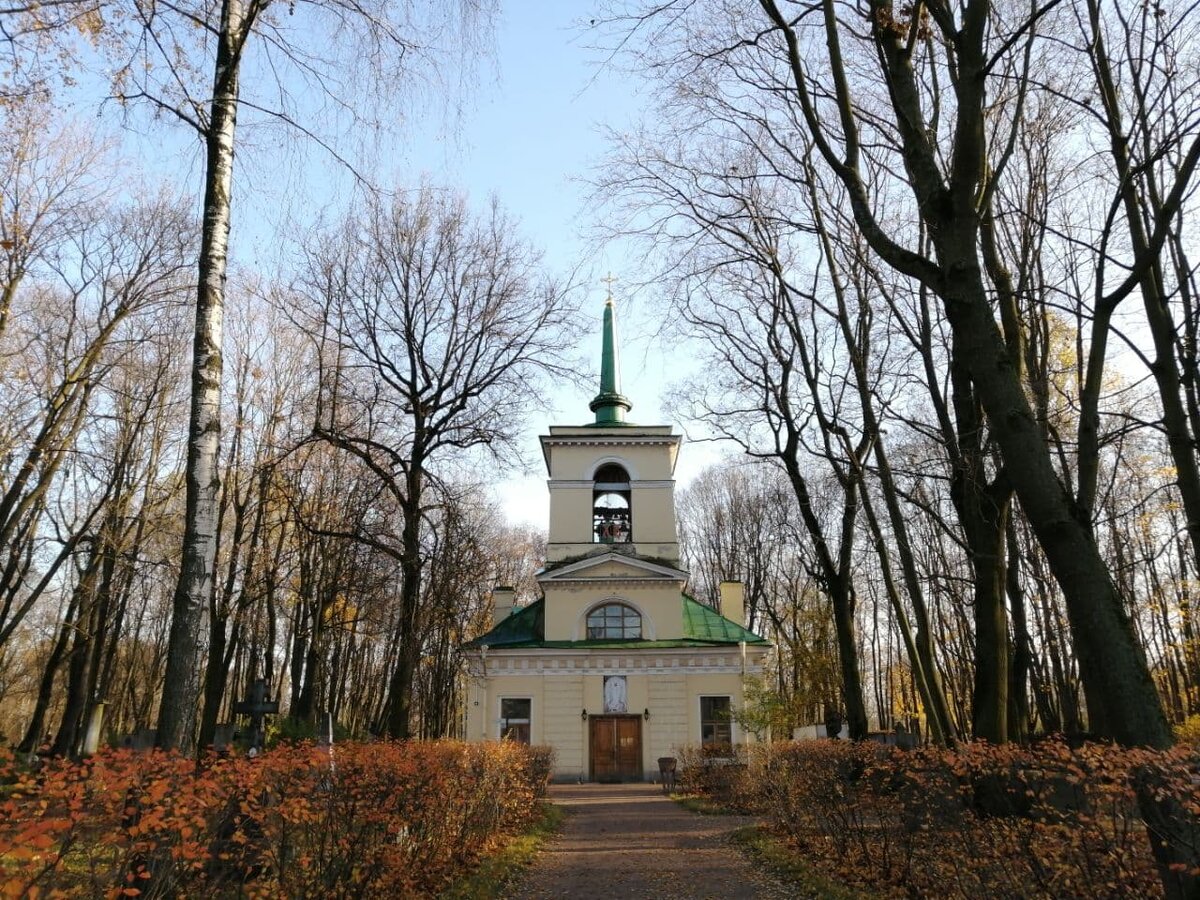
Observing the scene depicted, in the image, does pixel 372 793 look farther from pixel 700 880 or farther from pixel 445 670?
pixel 445 670

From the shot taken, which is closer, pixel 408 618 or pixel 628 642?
pixel 408 618

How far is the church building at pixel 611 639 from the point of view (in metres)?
28.3

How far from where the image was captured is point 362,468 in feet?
71.5

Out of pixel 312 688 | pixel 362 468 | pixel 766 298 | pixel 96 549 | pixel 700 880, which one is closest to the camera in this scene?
pixel 700 880

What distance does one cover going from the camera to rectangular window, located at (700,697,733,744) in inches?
1105

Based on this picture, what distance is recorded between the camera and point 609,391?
34219mm

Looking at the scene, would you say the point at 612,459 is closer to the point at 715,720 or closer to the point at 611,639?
the point at 611,639

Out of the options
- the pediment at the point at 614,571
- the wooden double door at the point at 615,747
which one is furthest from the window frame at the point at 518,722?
the pediment at the point at 614,571

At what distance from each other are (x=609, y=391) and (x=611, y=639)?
1030 cm

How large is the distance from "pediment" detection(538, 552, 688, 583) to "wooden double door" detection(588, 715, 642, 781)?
4894mm

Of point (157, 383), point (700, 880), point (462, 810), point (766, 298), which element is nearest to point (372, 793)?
point (462, 810)

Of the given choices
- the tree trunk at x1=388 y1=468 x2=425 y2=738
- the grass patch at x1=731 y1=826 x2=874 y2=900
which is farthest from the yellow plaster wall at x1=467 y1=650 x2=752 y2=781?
the grass patch at x1=731 y1=826 x2=874 y2=900

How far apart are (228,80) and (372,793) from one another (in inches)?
260

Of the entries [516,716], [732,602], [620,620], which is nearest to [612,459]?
[620,620]
